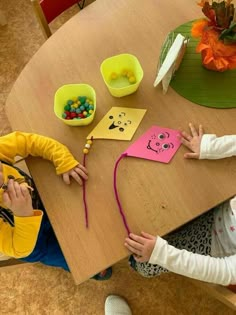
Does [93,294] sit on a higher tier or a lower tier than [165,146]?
lower

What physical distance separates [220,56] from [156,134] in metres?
0.29

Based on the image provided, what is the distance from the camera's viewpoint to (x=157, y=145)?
39.9 inches

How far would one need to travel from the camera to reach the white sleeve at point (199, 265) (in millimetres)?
972

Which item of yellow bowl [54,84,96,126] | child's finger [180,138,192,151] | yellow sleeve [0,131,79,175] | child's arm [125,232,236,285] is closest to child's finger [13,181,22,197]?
yellow sleeve [0,131,79,175]

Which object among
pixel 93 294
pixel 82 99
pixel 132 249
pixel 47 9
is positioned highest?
pixel 47 9

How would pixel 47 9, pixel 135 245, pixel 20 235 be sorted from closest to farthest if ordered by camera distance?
pixel 135 245, pixel 20 235, pixel 47 9

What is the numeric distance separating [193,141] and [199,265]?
0.33m

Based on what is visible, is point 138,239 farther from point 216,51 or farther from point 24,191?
point 216,51

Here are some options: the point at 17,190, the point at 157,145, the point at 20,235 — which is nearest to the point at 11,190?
the point at 17,190

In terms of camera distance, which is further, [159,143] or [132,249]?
[159,143]

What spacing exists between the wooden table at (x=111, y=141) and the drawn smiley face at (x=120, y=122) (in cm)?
4

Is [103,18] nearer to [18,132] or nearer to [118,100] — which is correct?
[118,100]

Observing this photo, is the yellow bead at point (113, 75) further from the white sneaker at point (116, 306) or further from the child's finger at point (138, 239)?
the white sneaker at point (116, 306)

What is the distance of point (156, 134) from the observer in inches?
40.6
